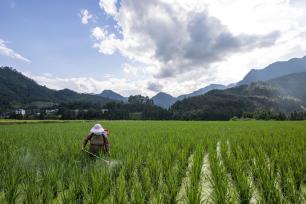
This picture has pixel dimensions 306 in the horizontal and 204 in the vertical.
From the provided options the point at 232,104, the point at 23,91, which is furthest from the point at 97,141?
the point at 23,91

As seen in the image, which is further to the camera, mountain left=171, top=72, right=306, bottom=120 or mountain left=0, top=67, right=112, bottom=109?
mountain left=0, top=67, right=112, bottom=109

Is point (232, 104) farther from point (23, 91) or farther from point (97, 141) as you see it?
point (23, 91)

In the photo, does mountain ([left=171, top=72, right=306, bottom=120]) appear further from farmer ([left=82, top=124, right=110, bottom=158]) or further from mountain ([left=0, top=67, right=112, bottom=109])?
mountain ([left=0, top=67, right=112, bottom=109])

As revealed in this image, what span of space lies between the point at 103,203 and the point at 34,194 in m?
0.97

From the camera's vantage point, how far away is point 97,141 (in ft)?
18.3

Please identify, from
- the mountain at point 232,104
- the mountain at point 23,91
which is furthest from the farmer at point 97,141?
the mountain at point 23,91

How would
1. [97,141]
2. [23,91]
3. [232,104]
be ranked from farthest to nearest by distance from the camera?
[23,91], [232,104], [97,141]

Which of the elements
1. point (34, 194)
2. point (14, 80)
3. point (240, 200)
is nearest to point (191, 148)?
point (240, 200)

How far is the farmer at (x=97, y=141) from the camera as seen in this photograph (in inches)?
215

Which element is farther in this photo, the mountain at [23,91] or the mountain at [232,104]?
the mountain at [23,91]

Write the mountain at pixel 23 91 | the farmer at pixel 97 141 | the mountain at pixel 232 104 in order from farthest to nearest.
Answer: the mountain at pixel 23 91 < the mountain at pixel 232 104 < the farmer at pixel 97 141

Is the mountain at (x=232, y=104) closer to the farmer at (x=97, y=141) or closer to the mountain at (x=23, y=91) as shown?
the farmer at (x=97, y=141)

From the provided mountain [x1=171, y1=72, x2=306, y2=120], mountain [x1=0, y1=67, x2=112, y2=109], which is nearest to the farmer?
mountain [x1=171, y1=72, x2=306, y2=120]

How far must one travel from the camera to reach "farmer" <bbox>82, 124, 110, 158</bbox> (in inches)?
215
